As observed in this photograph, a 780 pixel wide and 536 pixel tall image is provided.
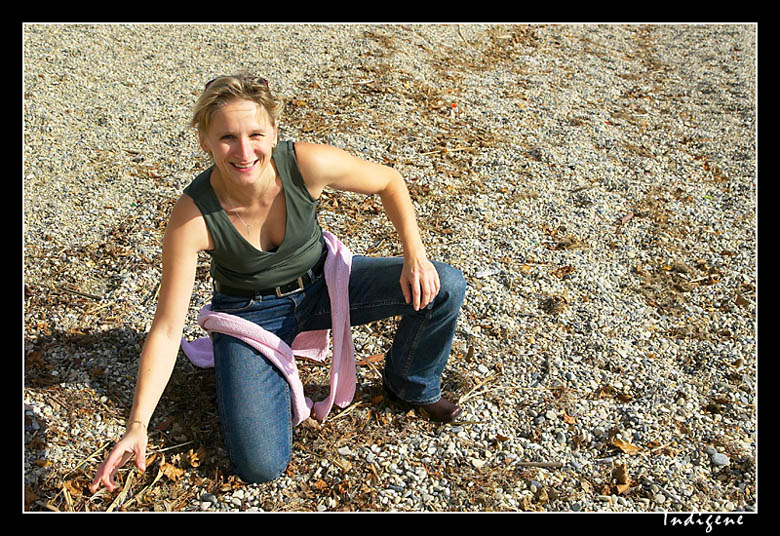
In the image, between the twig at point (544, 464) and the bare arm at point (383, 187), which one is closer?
the bare arm at point (383, 187)

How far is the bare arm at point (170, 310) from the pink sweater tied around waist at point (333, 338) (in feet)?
0.96

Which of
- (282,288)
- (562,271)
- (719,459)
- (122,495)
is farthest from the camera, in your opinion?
(562,271)

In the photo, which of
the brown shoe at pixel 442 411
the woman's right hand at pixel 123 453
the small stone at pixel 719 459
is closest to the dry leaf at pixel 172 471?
the woman's right hand at pixel 123 453

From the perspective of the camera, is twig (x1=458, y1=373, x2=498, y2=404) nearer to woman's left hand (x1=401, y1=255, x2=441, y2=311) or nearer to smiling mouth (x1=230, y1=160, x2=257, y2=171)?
woman's left hand (x1=401, y1=255, x2=441, y2=311)

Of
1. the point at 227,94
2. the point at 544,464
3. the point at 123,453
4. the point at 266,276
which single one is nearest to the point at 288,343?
the point at 266,276

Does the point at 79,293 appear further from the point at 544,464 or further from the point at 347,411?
the point at 544,464

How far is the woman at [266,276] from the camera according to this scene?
2.51 metres

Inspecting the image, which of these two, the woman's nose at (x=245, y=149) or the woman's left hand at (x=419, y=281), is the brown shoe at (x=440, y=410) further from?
the woman's nose at (x=245, y=149)

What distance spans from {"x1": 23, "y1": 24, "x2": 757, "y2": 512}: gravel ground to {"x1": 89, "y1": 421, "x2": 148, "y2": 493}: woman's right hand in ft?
1.46

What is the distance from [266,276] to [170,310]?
43 centimetres

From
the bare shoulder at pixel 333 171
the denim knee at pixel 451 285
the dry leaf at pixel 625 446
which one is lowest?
the dry leaf at pixel 625 446

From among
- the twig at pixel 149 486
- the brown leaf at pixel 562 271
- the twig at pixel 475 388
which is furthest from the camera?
the brown leaf at pixel 562 271

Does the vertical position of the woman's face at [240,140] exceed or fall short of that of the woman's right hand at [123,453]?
it exceeds it

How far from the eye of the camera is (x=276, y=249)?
2.78m
